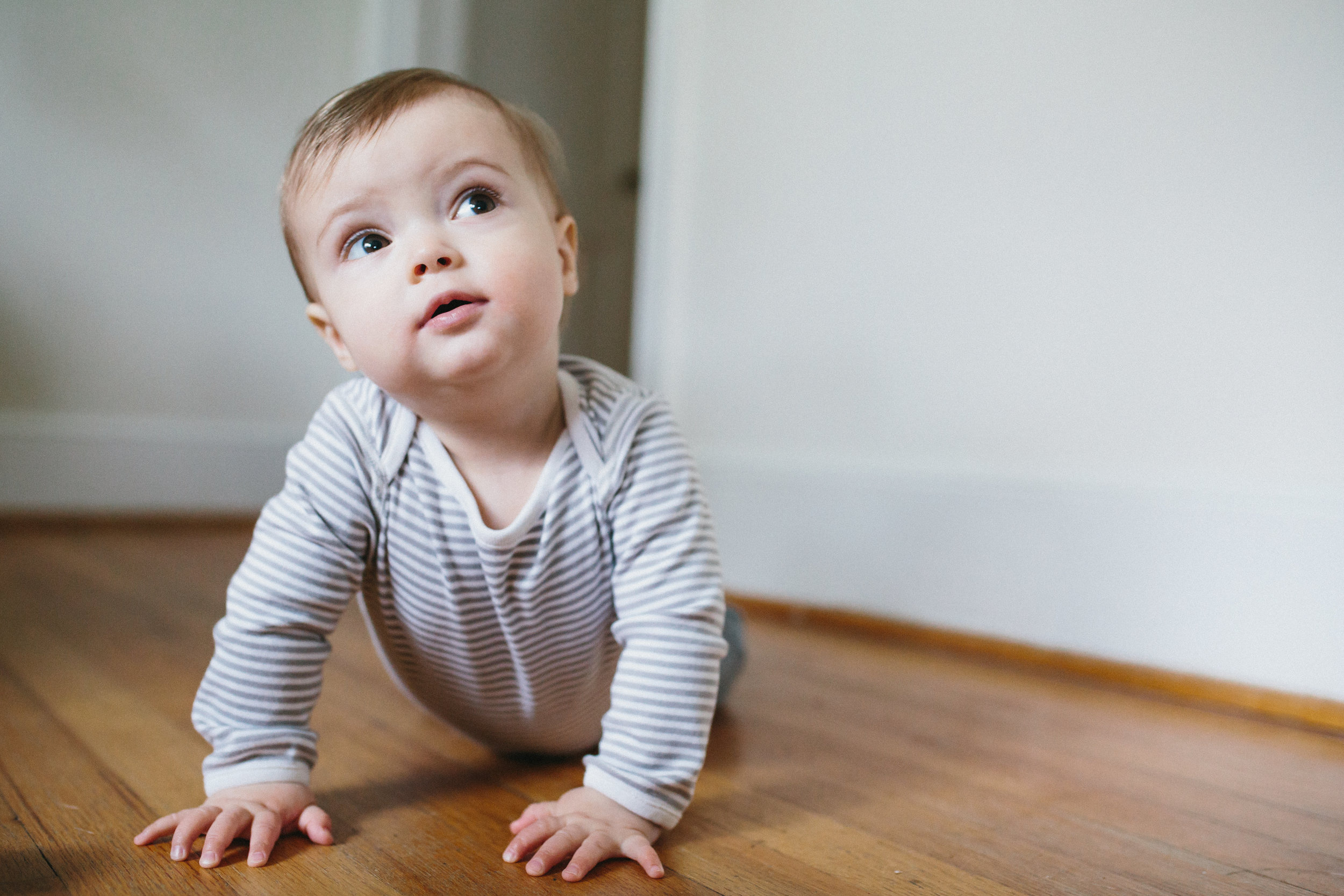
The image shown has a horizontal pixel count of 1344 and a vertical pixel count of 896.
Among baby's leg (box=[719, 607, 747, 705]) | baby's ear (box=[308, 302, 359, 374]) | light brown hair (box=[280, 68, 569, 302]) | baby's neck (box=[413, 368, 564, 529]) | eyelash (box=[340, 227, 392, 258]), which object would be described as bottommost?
baby's leg (box=[719, 607, 747, 705])

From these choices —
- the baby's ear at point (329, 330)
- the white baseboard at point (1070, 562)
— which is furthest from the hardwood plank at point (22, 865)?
the white baseboard at point (1070, 562)

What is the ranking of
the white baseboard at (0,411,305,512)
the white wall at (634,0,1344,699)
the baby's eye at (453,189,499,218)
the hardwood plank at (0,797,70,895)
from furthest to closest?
the white baseboard at (0,411,305,512), the white wall at (634,0,1344,699), the baby's eye at (453,189,499,218), the hardwood plank at (0,797,70,895)

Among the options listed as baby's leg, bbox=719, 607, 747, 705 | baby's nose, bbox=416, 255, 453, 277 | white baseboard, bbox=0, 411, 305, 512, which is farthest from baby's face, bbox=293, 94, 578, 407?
white baseboard, bbox=0, 411, 305, 512

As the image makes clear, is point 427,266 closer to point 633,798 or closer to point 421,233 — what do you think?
point 421,233

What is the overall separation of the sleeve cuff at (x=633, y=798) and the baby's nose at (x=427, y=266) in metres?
0.31

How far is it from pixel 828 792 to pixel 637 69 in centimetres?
281

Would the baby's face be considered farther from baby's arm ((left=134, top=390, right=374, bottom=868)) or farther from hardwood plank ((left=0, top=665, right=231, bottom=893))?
hardwood plank ((left=0, top=665, right=231, bottom=893))

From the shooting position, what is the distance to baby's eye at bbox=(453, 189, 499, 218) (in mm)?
593

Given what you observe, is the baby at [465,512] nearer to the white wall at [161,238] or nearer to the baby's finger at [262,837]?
the baby's finger at [262,837]

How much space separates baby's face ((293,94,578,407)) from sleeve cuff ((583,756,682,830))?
26 cm

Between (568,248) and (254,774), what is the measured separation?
404mm

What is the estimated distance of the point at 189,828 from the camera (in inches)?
21.9

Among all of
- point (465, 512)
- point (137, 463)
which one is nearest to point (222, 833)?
point (465, 512)

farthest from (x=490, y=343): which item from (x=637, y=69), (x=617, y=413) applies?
(x=637, y=69)
